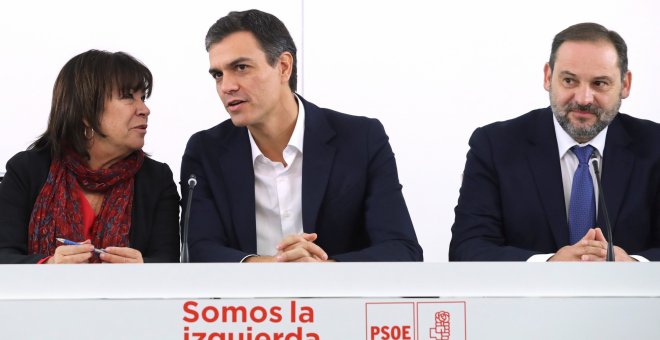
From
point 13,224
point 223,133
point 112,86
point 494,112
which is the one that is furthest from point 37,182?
point 494,112

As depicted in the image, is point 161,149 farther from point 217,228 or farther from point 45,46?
point 217,228

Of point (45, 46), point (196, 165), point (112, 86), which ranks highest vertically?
point (45, 46)

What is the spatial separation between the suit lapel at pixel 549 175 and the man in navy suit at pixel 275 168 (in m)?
0.35

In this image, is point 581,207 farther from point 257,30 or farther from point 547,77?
point 257,30

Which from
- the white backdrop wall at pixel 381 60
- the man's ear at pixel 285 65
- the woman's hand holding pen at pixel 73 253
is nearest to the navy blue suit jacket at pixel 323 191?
the man's ear at pixel 285 65

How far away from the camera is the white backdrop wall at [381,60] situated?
11.8ft

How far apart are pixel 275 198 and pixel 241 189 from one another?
0.10 metres

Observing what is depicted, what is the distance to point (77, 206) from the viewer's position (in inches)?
92.3

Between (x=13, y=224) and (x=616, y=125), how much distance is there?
5.23 feet

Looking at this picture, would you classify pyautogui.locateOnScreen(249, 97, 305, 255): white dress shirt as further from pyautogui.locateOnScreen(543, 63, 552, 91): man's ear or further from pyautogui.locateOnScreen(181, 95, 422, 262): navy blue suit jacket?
pyautogui.locateOnScreen(543, 63, 552, 91): man's ear

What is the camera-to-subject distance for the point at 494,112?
361 cm

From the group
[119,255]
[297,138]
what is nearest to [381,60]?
[297,138]

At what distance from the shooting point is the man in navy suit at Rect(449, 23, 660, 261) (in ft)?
7.30

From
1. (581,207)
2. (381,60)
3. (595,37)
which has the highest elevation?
(381,60)
